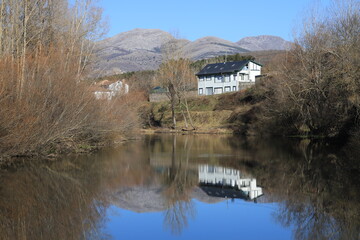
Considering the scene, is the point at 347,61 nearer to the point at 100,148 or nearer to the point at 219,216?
the point at 100,148

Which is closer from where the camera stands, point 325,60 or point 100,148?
point 100,148

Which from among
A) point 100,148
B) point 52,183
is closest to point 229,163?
point 52,183

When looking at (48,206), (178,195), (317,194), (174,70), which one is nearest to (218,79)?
(174,70)

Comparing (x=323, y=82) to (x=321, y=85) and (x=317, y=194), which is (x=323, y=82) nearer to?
(x=321, y=85)

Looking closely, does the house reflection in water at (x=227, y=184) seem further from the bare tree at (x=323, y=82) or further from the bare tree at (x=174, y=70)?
the bare tree at (x=174, y=70)

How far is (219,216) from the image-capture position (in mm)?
10812

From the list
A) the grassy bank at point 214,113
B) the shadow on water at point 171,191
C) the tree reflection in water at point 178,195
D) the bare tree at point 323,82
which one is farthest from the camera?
the grassy bank at point 214,113

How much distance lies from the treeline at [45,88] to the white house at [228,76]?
140 feet

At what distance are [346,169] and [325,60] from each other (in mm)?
18994

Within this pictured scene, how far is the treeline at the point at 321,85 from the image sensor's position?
28734 millimetres

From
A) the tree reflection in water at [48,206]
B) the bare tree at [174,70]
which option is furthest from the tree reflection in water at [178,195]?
the bare tree at [174,70]

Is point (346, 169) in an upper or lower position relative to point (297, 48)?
lower

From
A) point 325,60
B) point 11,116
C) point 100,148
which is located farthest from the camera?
point 325,60

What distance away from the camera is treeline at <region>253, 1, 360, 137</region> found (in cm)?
2873
